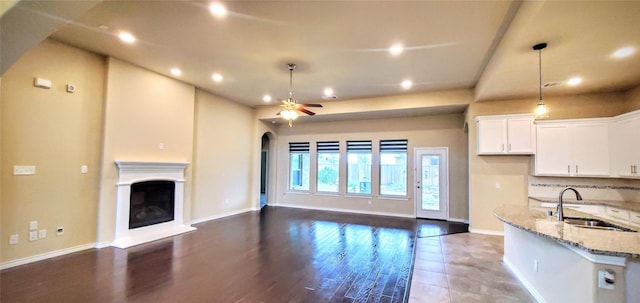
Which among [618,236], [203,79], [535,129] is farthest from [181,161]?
[535,129]

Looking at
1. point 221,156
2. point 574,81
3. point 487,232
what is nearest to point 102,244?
point 221,156

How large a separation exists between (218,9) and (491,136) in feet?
17.7

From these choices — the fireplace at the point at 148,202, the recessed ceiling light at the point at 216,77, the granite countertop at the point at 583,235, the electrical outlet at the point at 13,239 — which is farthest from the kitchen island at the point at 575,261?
the electrical outlet at the point at 13,239

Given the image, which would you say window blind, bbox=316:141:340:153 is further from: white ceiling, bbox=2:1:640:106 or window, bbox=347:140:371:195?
white ceiling, bbox=2:1:640:106

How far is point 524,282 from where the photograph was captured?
124 inches

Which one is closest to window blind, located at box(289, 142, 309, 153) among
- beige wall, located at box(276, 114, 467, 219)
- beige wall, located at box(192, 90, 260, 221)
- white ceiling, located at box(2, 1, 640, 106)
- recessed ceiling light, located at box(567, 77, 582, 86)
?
beige wall, located at box(276, 114, 467, 219)

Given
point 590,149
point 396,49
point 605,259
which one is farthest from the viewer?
point 590,149

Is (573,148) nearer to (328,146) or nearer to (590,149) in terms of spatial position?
(590,149)

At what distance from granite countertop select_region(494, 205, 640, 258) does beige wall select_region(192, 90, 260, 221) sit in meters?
5.98

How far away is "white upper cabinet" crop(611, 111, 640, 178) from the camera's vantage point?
4.22 metres

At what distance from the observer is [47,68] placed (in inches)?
155

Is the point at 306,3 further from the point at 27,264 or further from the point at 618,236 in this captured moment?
the point at 27,264

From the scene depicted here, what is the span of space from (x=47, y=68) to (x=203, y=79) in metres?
2.30

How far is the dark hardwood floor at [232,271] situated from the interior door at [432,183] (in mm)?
2088
